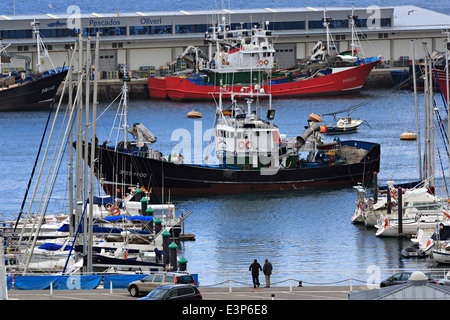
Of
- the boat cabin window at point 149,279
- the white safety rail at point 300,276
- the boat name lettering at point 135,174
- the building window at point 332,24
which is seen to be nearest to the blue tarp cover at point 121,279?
the boat cabin window at point 149,279

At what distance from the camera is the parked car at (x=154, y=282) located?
104 feet

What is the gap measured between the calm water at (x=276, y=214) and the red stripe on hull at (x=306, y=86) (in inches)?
590

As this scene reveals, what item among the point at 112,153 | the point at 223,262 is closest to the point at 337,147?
the point at 112,153

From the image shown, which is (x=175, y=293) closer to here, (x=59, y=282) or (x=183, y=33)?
(x=59, y=282)

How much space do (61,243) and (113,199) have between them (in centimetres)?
1013

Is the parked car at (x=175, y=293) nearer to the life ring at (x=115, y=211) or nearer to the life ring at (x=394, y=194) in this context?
the life ring at (x=115, y=211)

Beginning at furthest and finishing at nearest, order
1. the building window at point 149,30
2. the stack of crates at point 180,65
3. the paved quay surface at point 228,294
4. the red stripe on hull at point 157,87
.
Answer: the building window at point 149,30, the stack of crates at point 180,65, the red stripe on hull at point 157,87, the paved quay surface at point 228,294

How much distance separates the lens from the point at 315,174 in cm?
6397

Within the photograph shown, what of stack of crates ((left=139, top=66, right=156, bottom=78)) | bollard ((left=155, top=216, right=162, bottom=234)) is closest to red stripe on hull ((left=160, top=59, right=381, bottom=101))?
stack of crates ((left=139, top=66, right=156, bottom=78))

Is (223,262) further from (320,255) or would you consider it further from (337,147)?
(337,147)

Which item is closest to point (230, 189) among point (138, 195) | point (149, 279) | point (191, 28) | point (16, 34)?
point (138, 195)

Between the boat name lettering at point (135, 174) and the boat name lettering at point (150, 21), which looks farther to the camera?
the boat name lettering at point (150, 21)

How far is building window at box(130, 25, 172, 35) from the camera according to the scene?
12112 centimetres

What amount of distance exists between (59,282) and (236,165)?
29764mm
